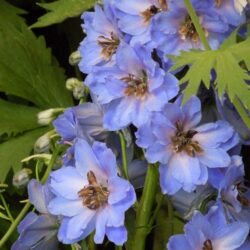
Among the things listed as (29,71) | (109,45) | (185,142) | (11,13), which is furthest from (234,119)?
(11,13)

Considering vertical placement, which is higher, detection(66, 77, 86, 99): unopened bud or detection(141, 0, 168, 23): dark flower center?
detection(141, 0, 168, 23): dark flower center

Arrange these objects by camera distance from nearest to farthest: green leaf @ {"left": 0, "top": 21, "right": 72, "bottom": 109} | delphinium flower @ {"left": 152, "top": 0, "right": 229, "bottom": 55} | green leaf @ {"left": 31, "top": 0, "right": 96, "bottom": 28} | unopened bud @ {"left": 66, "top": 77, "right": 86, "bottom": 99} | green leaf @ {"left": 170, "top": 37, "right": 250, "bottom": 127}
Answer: green leaf @ {"left": 170, "top": 37, "right": 250, "bottom": 127}
delphinium flower @ {"left": 152, "top": 0, "right": 229, "bottom": 55}
unopened bud @ {"left": 66, "top": 77, "right": 86, "bottom": 99}
green leaf @ {"left": 31, "top": 0, "right": 96, "bottom": 28}
green leaf @ {"left": 0, "top": 21, "right": 72, "bottom": 109}

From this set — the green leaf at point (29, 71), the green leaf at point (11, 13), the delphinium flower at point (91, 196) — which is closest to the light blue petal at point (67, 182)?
the delphinium flower at point (91, 196)

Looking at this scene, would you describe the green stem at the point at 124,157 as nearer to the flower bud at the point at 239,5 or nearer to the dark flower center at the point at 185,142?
the dark flower center at the point at 185,142

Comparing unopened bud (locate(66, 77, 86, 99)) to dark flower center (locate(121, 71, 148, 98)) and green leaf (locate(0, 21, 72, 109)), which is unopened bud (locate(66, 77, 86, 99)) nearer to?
dark flower center (locate(121, 71, 148, 98))

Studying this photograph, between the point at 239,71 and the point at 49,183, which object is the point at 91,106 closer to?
the point at 49,183

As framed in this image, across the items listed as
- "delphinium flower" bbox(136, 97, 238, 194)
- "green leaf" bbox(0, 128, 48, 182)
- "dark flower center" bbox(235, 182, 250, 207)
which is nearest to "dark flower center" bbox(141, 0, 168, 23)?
"delphinium flower" bbox(136, 97, 238, 194)

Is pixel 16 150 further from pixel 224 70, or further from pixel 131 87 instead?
pixel 224 70
